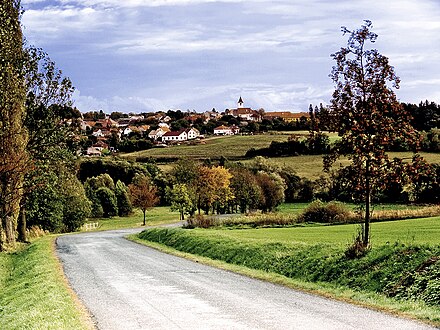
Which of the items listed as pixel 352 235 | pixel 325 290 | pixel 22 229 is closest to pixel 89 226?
pixel 22 229

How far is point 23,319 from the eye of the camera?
49.2 feet

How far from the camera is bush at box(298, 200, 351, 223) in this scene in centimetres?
5931

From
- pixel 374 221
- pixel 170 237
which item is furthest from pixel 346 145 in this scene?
pixel 374 221

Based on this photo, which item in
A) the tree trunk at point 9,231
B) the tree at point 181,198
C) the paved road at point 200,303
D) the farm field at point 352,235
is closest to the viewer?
the paved road at point 200,303

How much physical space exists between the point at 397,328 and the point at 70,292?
11.5 metres

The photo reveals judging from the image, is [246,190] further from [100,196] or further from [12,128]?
[12,128]

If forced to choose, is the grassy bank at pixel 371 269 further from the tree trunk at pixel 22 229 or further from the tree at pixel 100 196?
the tree at pixel 100 196

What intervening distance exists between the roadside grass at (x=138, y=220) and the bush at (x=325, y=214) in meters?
27.4

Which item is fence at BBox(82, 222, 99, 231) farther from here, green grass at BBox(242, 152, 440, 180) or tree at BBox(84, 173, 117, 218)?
green grass at BBox(242, 152, 440, 180)

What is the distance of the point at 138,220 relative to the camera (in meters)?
92.8

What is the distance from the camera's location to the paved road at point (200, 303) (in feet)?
43.8

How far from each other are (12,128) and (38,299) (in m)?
24.6

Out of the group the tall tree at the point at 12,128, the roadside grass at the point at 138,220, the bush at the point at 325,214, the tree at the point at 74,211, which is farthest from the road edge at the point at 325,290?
the roadside grass at the point at 138,220

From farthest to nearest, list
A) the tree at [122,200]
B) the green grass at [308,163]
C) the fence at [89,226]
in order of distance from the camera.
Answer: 1. the green grass at [308,163]
2. the tree at [122,200]
3. the fence at [89,226]
